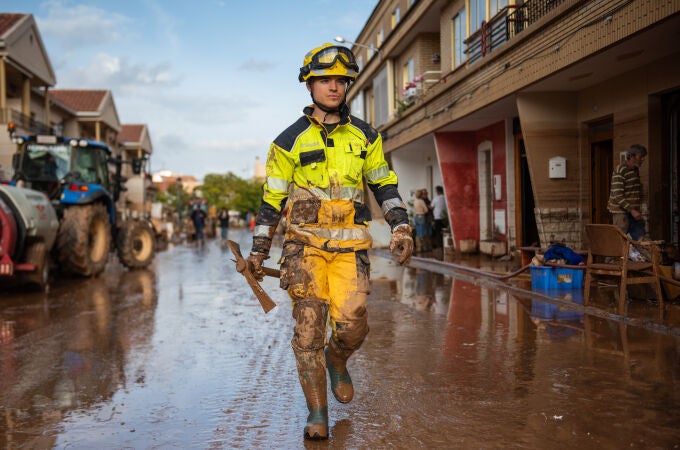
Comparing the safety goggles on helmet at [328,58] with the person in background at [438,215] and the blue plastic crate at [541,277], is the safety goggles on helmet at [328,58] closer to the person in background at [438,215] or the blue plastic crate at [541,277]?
the blue plastic crate at [541,277]

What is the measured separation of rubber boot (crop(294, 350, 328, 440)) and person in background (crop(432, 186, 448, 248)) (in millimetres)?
16930

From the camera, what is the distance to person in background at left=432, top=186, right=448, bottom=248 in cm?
2081

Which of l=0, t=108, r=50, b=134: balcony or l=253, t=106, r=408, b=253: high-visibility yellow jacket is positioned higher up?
l=0, t=108, r=50, b=134: balcony

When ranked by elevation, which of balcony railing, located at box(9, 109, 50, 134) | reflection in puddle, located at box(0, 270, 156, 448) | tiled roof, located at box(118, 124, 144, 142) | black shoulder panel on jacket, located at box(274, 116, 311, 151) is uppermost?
tiled roof, located at box(118, 124, 144, 142)

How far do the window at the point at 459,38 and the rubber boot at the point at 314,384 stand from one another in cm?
1496

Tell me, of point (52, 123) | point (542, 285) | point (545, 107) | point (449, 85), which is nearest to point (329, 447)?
point (542, 285)

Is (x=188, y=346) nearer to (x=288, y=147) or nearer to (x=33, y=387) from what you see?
(x=33, y=387)

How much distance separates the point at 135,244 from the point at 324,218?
14.8m

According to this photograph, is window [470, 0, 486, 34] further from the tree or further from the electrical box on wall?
the tree

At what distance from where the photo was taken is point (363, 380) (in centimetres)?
516

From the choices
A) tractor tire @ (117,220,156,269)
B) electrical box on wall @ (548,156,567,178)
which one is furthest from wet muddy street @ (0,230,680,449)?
tractor tire @ (117,220,156,269)

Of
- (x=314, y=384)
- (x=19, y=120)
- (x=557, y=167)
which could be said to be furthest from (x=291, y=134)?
(x=19, y=120)

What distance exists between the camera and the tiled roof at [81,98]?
44750 millimetres

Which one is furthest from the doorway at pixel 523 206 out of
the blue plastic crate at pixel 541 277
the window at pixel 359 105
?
the window at pixel 359 105
